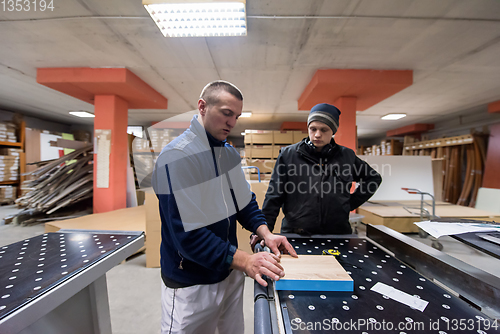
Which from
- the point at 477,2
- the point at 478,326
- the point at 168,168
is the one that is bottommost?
the point at 478,326

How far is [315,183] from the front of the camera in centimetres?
137

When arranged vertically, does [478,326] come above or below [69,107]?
below

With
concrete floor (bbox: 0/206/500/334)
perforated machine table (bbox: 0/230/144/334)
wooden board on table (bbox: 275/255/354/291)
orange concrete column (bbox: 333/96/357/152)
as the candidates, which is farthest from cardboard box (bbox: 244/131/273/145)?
wooden board on table (bbox: 275/255/354/291)

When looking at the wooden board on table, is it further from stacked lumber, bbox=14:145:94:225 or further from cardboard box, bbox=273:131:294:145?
cardboard box, bbox=273:131:294:145

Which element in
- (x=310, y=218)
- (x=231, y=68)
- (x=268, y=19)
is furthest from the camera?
(x=231, y=68)

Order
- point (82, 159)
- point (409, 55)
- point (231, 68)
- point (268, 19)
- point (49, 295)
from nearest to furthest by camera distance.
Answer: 1. point (49, 295)
2. point (268, 19)
3. point (409, 55)
4. point (231, 68)
5. point (82, 159)

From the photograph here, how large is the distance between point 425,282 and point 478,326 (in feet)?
0.62

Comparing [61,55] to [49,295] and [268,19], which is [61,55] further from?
[49,295]

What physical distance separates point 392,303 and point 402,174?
4801mm

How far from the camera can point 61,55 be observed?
9.49 ft

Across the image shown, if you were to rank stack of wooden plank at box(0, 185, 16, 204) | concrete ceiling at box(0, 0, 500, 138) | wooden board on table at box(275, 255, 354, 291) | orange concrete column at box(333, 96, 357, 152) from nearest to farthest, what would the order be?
wooden board on table at box(275, 255, 354, 291), concrete ceiling at box(0, 0, 500, 138), orange concrete column at box(333, 96, 357, 152), stack of wooden plank at box(0, 185, 16, 204)

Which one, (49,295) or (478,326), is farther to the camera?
(49,295)

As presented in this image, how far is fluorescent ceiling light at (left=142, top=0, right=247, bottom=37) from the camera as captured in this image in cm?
195

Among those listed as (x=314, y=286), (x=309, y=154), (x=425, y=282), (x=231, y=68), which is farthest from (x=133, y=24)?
(x=425, y=282)
